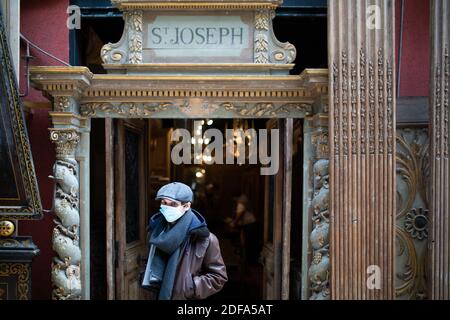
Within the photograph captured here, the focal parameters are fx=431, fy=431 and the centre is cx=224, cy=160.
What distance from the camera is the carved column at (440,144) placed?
4.42 m

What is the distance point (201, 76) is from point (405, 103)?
2.26 metres

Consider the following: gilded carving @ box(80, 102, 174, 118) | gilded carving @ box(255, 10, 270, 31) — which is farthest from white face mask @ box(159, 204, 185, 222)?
gilded carving @ box(255, 10, 270, 31)

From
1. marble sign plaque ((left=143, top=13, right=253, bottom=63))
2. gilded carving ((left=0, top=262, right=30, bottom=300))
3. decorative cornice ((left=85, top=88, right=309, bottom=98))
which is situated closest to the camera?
gilded carving ((left=0, top=262, right=30, bottom=300))

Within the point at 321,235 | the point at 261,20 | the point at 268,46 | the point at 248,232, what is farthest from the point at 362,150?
the point at 248,232

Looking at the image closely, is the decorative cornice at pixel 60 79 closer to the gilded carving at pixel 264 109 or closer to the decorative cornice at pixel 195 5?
the decorative cornice at pixel 195 5

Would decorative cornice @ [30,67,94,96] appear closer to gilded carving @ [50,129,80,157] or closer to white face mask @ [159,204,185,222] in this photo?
gilded carving @ [50,129,80,157]

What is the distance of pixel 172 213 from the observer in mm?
3279

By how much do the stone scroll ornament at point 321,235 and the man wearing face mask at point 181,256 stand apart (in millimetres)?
1660

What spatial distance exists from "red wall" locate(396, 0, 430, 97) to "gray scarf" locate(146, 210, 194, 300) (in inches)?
127

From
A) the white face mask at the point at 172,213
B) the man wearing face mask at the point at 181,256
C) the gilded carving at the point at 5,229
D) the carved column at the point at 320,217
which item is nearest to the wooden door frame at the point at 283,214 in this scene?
the carved column at the point at 320,217

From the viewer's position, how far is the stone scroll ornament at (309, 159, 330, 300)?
4555 millimetres

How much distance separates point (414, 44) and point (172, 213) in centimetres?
355
